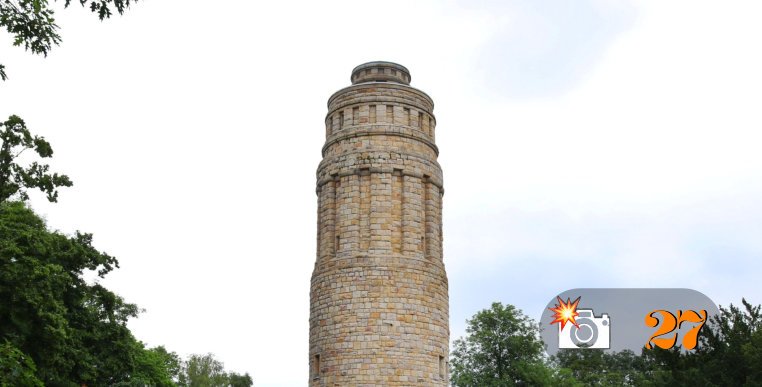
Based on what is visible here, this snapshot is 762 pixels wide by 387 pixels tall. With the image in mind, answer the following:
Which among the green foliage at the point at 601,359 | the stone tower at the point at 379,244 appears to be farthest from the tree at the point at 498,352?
the stone tower at the point at 379,244

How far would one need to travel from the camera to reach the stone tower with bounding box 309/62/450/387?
78.7 ft

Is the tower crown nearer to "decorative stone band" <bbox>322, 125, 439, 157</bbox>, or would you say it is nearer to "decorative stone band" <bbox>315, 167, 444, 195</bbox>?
"decorative stone band" <bbox>322, 125, 439, 157</bbox>

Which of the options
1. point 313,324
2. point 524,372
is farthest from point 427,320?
point 524,372

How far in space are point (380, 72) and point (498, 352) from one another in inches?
827

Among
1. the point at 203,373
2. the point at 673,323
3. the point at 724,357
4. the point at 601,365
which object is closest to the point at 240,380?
the point at 203,373

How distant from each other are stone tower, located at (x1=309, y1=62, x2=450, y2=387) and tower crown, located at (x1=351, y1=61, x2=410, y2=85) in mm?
36

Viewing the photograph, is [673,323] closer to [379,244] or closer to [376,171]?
[379,244]

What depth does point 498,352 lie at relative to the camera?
42594 millimetres

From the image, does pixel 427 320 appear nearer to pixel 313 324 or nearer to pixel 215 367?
pixel 313 324

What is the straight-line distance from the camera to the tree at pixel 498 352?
4128 centimetres

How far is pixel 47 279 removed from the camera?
2000 cm

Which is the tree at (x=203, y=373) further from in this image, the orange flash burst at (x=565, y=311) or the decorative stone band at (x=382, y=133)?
the decorative stone band at (x=382, y=133)

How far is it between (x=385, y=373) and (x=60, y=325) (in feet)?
31.0

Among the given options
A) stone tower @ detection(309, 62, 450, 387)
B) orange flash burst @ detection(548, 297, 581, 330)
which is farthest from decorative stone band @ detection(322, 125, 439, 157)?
orange flash burst @ detection(548, 297, 581, 330)
